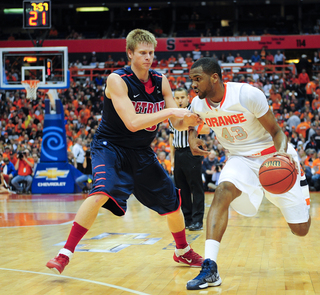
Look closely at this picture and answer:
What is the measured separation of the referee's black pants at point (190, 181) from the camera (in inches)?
278

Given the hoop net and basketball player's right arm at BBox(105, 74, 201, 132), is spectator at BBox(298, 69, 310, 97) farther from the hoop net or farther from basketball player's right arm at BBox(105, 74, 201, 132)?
Answer: basketball player's right arm at BBox(105, 74, 201, 132)

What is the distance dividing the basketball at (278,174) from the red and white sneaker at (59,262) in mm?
1856

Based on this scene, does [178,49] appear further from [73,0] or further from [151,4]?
[73,0]

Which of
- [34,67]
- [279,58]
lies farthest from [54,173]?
[279,58]

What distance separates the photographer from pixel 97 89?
23812mm

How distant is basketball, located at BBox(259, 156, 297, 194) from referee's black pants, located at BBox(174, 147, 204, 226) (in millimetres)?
3194

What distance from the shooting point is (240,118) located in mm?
4207

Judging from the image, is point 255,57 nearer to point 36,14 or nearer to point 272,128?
point 36,14

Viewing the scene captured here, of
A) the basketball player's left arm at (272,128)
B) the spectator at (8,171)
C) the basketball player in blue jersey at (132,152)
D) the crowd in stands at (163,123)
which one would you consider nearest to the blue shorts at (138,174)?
the basketball player in blue jersey at (132,152)

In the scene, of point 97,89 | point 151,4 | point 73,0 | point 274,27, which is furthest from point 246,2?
point 97,89

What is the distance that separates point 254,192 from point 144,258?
1472 mm

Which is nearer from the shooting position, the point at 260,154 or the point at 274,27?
the point at 260,154

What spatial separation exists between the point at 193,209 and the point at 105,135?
3077mm

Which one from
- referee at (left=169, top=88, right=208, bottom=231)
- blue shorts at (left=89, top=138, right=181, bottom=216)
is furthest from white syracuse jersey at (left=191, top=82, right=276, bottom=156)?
referee at (left=169, top=88, right=208, bottom=231)
